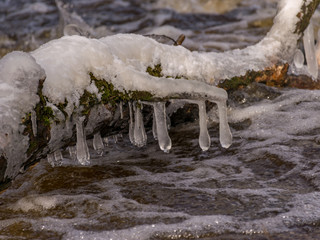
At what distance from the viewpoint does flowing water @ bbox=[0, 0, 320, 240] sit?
306cm

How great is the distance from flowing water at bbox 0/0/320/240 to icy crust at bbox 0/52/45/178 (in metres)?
0.63

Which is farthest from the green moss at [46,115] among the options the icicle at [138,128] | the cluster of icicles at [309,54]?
the cluster of icicles at [309,54]

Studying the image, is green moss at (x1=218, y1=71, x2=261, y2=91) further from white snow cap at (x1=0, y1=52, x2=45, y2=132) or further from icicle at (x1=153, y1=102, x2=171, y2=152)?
white snow cap at (x1=0, y1=52, x2=45, y2=132)

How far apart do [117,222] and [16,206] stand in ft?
2.98

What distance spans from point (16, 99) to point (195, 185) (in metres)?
1.63

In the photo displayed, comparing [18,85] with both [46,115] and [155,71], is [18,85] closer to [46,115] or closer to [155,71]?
[46,115]

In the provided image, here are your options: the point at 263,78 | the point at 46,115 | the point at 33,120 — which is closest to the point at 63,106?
the point at 46,115

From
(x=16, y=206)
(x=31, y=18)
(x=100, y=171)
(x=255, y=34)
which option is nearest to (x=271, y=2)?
(x=255, y=34)

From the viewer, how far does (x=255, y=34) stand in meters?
11.0

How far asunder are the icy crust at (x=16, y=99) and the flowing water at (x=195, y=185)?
2.08 ft

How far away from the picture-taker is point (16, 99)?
9.36 ft

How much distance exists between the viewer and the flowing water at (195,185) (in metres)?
3.06

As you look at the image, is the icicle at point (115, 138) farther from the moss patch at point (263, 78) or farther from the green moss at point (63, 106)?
the green moss at point (63, 106)

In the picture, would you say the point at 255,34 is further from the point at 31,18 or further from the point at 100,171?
the point at 100,171
